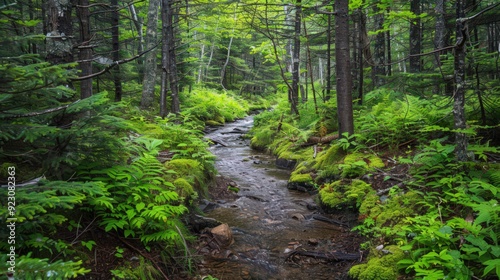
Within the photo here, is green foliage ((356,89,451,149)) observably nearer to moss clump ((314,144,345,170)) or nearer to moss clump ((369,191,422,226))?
moss clump ((314,144,345,170))

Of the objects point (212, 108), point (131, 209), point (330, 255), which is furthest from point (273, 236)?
point (212, 108)

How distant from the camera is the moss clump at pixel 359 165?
5875 millimetres

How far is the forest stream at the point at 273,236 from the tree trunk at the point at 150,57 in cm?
645

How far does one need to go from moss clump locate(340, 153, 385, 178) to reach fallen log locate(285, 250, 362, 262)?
6.34 feet

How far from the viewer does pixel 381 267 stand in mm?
3545

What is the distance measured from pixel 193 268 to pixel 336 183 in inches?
146

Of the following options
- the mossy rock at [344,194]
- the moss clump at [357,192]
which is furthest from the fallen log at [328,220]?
the moss clump at [357,192]

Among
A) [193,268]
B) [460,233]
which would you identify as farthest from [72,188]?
[460,233]

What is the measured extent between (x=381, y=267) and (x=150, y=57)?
11.8 m

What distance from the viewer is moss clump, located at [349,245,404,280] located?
3.45 meters

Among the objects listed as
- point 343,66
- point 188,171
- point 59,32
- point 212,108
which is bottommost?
point 188,171

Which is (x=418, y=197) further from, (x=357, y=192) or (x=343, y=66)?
(x=343, y=66)

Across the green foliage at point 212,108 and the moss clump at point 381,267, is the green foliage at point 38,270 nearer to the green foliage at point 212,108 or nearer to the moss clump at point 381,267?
the moss clump at point 381,267

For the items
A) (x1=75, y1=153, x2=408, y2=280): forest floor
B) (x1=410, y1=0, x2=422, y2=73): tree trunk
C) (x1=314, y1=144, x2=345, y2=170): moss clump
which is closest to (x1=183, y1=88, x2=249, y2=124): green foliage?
(x1=314, y1=144, x2=345, y2=170): moss clump
